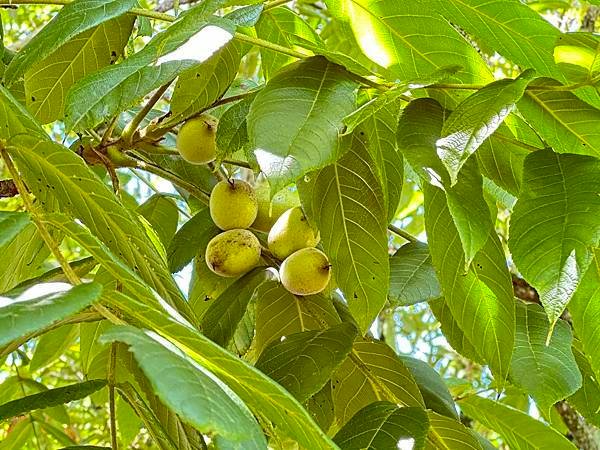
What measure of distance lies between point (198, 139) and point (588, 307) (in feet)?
1.53

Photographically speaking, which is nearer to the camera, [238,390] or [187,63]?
[238,390]

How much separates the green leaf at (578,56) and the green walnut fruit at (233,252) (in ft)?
1.29

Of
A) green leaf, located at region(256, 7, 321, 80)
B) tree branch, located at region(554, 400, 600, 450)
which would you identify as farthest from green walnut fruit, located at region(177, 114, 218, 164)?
tree branch, located at region(554, 400, 600, 450)

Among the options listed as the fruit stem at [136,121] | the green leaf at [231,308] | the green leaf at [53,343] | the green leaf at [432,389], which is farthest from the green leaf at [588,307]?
the green leaf at [53,343]

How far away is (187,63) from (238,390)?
0.29m

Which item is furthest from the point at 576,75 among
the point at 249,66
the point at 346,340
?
the point at 249,66

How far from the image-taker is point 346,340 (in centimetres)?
90

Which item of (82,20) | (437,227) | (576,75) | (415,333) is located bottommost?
(415,333)

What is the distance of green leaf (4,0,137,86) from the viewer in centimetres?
75

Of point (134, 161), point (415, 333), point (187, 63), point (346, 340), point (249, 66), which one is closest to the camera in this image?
point (187, 63)

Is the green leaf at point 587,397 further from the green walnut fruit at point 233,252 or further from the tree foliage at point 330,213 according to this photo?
the green walnut fruit at point 233,252

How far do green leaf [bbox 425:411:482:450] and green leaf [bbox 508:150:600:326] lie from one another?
0.22 m

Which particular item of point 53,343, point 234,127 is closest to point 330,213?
point 234,127

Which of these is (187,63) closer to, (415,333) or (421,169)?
(421,169)
